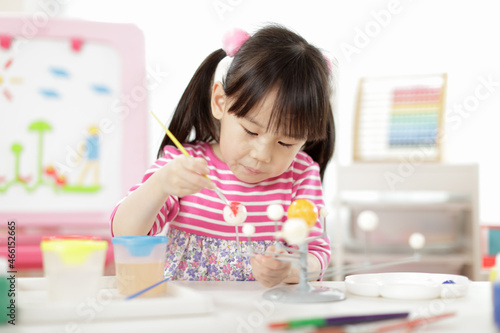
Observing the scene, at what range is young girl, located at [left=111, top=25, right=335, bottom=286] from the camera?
32.5 inches

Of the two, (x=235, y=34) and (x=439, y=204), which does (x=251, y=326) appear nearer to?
(x=235, y=34)

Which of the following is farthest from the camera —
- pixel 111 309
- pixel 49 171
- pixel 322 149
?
pixel 49 171

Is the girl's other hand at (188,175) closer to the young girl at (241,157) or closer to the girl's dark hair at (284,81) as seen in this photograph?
the young girl at (241,157)

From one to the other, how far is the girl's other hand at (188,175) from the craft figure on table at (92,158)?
1.06 metres

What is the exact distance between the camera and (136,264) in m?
0.67

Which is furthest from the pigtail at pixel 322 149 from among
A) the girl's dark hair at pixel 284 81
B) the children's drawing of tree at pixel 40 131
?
the children's drawing of tree at pixel 40 131

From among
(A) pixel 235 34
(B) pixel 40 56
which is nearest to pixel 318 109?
(A) pixel 235 34

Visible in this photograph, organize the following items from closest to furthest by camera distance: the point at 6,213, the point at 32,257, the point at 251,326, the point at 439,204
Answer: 1. the point at 251,326
2. the point at 32,257
3. the point at 6,213
4. the point at 439,204

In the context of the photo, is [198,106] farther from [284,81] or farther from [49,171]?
[49,171]

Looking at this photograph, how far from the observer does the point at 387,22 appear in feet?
8.47

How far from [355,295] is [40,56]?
1.43 metres

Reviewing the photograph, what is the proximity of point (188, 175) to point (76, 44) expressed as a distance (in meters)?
1.21

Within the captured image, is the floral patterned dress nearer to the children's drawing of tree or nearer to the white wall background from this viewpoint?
the children's drawing of tree

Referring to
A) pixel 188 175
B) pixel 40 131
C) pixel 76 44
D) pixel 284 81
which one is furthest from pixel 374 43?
pixel 188 175
